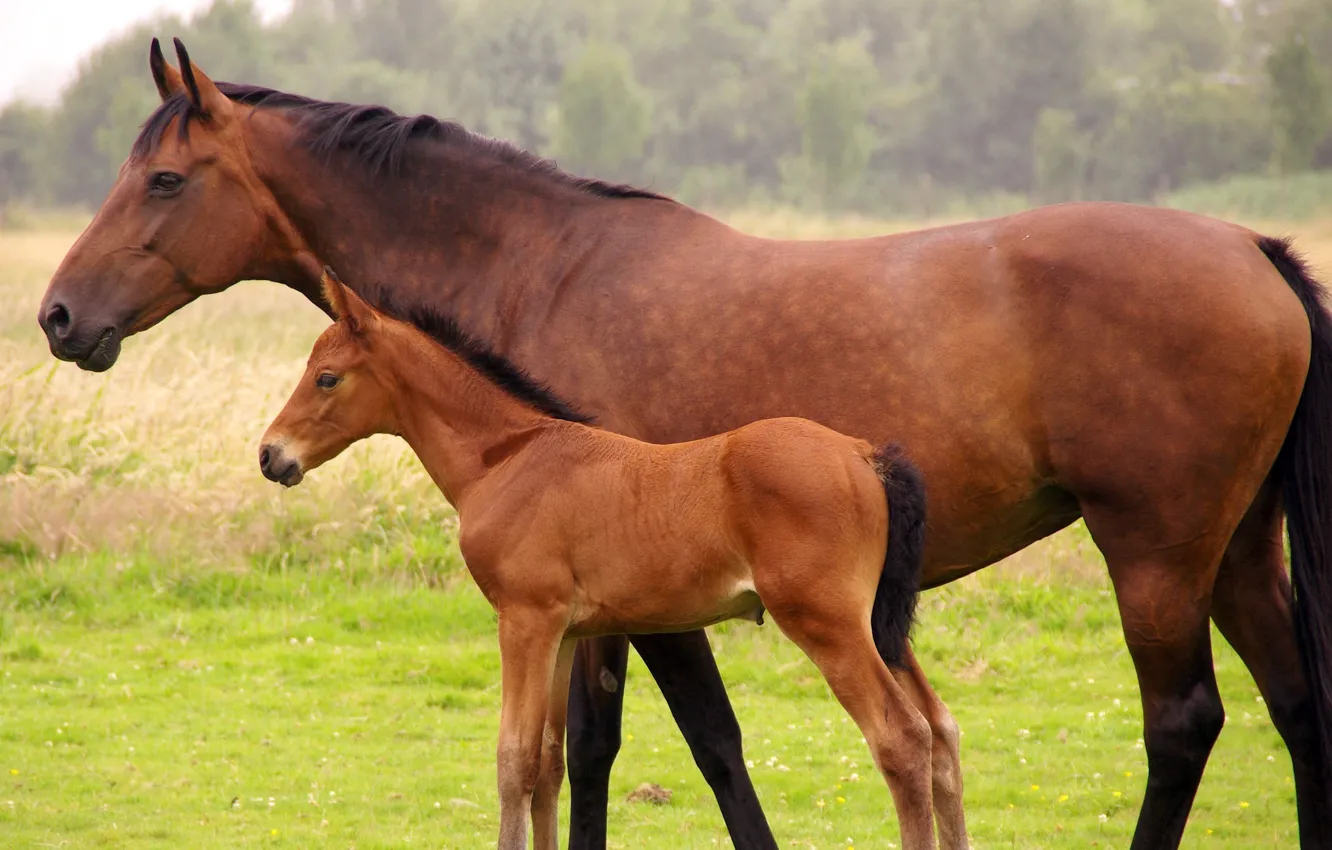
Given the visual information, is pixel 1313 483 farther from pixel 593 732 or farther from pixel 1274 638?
pixel 593 732

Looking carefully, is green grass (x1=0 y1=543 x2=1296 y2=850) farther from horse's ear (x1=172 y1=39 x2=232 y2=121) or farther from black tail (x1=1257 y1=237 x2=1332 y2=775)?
horse's ear (x1=172 y1=39 x2=232 y2=121)

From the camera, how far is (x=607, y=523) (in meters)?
3.82

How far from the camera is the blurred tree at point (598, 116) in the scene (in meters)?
49.8

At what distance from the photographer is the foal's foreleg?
3.78 meters

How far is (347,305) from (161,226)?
1.18 meters

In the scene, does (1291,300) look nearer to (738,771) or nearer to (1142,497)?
(1142,497)

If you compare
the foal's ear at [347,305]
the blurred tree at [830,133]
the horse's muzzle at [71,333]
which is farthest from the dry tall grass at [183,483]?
the blurred tree at [830,133]

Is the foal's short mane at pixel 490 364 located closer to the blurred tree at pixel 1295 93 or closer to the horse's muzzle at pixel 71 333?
the horse's muzzle at pixel 71 333

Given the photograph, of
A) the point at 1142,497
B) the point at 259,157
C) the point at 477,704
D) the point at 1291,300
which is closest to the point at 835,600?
the point at 1142,497

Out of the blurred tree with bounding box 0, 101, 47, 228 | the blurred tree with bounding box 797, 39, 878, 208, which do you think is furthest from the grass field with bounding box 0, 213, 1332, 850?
the blurred tree with bounding box 0, 101, 47, 228

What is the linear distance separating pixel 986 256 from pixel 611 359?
4.07 feet

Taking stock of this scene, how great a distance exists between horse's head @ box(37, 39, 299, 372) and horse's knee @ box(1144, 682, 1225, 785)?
3.44 metres

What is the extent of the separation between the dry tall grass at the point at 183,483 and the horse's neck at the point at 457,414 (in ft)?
15.4

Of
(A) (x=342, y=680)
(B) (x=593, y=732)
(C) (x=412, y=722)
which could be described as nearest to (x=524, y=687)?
(B) (x=593, y=732)
